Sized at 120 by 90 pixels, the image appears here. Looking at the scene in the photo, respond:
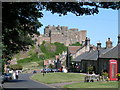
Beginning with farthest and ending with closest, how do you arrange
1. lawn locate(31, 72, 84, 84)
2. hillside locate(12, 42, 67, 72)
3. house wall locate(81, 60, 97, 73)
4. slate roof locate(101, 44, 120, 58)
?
hillside locate(12, 42, 67, 72) < house wall locate(81, 60, 97, 73) < slate roof locate(101, 44, 120, 58) < lawn locate(31, 72, 84, 84)

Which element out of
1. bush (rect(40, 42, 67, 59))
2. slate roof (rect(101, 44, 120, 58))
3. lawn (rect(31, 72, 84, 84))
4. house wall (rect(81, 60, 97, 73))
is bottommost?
lawn (rect(31, 72, 84, 84))

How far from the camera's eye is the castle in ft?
533

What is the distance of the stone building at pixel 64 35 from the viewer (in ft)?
533

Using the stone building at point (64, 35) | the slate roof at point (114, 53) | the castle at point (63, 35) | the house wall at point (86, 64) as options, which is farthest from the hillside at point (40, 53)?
the slate roof at point (114, 53)

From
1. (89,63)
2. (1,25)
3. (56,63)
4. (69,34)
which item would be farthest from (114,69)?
(69,34)

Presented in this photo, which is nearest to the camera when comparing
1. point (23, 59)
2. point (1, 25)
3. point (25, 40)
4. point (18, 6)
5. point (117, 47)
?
point (18, 6)

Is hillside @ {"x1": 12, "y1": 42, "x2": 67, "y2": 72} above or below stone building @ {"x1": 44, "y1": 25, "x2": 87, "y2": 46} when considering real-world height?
below

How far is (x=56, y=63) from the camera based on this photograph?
119m

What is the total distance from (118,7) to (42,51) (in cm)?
14599

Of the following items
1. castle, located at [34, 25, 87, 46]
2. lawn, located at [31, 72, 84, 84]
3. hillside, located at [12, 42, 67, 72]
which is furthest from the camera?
castle, located at [34, 25, 87, 46]

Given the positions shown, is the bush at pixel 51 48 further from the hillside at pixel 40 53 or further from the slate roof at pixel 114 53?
the slate roof at pixel 114 53

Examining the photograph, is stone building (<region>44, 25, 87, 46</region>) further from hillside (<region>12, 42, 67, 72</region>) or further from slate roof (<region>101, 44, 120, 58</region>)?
slate roof (<region>101, 44, 120, 58</region>)

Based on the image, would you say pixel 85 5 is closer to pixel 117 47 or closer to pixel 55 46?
pixel 117 47

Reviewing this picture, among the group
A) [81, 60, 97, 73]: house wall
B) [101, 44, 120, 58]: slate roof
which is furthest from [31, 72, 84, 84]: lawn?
[81, 60, 97, 73]: house wall
